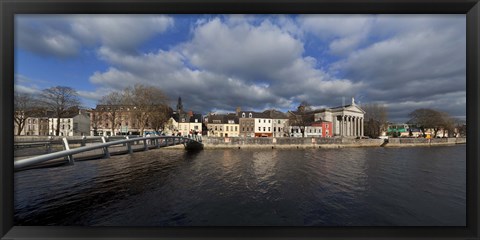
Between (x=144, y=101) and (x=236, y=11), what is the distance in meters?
20.1

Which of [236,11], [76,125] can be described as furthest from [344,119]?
[236,11]

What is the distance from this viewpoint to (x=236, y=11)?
6.15 feet

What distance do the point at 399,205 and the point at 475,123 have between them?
5087 millimetres

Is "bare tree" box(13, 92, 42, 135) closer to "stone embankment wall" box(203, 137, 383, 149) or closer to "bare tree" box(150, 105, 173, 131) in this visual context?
"bare tree" box(150, 105, 173, 131)

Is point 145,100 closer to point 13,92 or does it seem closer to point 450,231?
point 13,92

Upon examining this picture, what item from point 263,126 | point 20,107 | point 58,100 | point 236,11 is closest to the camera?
point 236,11

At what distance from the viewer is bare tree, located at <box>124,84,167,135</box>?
19.3 m

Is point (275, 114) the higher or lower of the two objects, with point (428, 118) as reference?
higher

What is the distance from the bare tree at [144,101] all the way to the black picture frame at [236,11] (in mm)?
19169

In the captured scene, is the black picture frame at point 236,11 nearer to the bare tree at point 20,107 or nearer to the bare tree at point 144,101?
the bare tree at point 20,107

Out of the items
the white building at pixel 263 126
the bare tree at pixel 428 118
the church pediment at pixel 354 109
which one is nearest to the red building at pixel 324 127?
the church pediment at pixel 354 109

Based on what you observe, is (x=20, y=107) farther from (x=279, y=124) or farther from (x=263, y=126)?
(x=279, y=124)

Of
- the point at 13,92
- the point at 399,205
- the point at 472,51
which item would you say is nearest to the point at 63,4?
the point at 13,92

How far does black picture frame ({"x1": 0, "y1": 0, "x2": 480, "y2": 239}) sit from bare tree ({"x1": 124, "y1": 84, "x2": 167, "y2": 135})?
62.9ft
